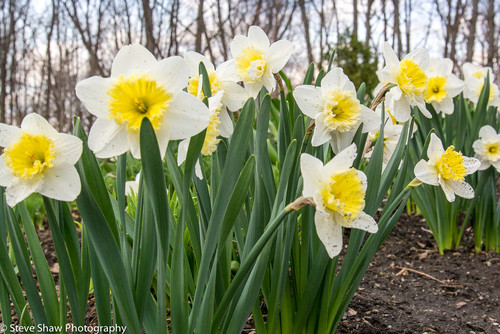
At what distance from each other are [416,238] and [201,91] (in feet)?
6.51

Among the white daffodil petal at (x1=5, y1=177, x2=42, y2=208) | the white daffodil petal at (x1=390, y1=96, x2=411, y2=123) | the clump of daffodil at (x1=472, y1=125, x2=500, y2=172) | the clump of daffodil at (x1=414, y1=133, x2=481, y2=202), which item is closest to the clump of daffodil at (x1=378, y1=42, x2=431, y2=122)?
the white daffodil petal at (x1=390, y1=96, x2=411, y2=123)

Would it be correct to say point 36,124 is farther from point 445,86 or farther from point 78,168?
point 445,86

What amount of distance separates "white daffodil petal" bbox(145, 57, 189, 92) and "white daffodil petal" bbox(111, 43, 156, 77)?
20 millimetres

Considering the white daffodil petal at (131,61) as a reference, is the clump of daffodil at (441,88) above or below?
below

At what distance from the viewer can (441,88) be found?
5.62 ft

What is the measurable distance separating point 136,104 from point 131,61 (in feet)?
0.27

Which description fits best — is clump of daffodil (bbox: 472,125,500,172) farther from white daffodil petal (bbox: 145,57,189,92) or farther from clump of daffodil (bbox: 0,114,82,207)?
clump of daffodil (bbox: 0,114,82,207)

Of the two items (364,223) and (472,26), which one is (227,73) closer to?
(364,223)

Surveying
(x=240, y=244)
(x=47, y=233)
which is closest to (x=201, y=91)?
(x=240, y=244)

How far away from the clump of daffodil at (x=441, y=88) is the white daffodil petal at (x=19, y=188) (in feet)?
4.61

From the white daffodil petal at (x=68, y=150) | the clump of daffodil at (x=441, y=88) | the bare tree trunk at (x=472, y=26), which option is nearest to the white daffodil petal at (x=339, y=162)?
the white daffodil petal at (x=68, y=150)

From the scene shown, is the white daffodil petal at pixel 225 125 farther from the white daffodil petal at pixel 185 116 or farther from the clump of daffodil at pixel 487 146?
the clump of daffodil at pixel 487 146

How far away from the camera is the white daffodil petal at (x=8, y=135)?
2.46ft

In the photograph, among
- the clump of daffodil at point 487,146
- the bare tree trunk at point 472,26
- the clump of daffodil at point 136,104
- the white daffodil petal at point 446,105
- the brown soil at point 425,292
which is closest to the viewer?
the clump of daffodil at point 136,104
